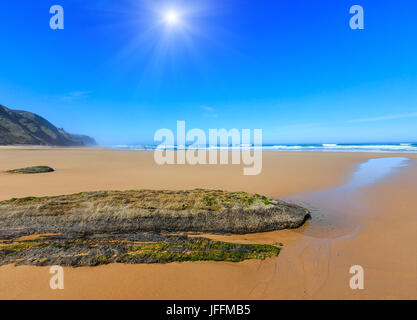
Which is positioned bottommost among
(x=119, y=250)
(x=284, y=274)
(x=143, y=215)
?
(x=284, y=274)

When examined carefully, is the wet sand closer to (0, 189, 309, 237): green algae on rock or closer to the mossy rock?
(0, 189, 309, 237): green algae on rock

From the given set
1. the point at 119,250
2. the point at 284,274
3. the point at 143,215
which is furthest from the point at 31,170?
the point at 284,274

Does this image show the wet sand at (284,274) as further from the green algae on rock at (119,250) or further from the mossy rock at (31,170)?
the mossy rock at (31,170)

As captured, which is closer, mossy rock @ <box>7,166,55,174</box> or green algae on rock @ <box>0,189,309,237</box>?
green algae on rock @ <box>0,189,309,237</box>

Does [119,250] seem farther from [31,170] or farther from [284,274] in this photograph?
[31,170]

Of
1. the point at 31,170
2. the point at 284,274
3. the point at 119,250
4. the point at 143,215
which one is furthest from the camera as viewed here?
the point at 31,170

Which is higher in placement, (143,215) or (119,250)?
(143,215)

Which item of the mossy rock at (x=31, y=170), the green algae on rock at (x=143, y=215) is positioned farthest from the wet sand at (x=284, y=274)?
the mossy rock at (x=31, y=170)

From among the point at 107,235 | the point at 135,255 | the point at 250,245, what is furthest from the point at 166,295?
the point at 107,235

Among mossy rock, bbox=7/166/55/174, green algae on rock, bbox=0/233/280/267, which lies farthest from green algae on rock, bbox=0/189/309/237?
mossy rock, bbox=7/166/55/174

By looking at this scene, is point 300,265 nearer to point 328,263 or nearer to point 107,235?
point 328,263

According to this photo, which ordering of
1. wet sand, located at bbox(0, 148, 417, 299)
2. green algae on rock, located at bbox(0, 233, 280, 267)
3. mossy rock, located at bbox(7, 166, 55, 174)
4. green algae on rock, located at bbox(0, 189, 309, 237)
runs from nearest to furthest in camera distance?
wet sand, located at bbox(0, 148, 417, 299), green algae on rock, located at bbox(0, 233, 280, 267), green algae on rock, located at bbox(0, 189, 309, 237), mossy rock, located at bbox(7, 166, 55, 174)

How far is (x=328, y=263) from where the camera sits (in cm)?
356

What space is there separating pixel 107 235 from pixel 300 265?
4.53m
